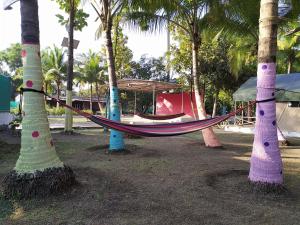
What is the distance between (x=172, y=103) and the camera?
80.6 ft

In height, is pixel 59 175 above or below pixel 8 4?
below

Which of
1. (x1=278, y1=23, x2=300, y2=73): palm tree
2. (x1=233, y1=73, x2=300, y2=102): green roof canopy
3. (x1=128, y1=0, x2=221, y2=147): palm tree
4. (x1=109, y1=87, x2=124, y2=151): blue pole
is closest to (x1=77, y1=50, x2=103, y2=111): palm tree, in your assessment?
(x1=278, y1=23, x2=300, y2=73): palm tree

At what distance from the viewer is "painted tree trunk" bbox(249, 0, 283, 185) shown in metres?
4.91

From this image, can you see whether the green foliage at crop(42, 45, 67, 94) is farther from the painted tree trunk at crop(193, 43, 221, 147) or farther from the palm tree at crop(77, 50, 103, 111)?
the painted tree trunk at crop(193, 43, 221, 147)

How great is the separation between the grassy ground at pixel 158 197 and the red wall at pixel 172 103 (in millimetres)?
15922

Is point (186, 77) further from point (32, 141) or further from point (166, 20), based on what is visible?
point (32, 141)

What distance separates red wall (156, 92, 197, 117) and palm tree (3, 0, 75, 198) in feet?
60.9

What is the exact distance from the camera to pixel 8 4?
4.54 meters

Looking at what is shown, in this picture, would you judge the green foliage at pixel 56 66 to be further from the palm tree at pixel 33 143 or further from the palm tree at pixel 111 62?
the palm tree at pixel 33 143

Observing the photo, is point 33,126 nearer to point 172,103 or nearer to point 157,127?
point 157,127

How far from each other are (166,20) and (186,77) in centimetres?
1097

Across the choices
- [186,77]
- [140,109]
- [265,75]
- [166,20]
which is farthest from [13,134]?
[140,109]

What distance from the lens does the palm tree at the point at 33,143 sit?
452 centimetres

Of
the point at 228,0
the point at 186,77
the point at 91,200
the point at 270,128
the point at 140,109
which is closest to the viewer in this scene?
the point at 91,200
